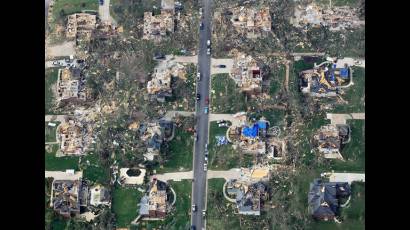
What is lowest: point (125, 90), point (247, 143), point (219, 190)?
point (219, 190)

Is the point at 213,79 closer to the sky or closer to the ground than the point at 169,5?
closer to the ground

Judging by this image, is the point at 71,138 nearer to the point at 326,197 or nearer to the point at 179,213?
the point at 179,213

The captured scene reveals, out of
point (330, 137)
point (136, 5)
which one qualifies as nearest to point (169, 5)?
point (136, 5)

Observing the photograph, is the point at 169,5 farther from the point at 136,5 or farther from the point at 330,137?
the point at 330,137

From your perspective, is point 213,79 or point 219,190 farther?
point 213,79

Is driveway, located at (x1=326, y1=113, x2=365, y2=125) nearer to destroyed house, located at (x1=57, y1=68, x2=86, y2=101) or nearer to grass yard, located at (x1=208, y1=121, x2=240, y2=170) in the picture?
grass yard, located at (x1=208, y1=121, x2=240, y2=170)
